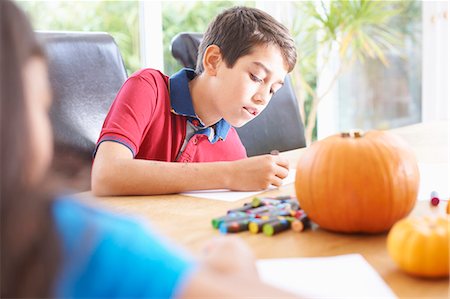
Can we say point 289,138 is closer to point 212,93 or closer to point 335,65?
point 212,93

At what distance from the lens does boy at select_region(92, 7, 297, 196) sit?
1340 mm

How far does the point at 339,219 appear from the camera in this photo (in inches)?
38.0

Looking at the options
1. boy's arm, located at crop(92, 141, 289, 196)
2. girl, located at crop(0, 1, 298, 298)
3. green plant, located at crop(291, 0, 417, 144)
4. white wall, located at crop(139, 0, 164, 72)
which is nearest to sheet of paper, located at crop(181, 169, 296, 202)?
boy's arm, located at crop(92, 141, 289, 196)

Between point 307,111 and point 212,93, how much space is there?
2515mm

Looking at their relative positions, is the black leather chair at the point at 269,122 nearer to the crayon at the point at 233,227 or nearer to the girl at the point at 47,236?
the crayon at the point at 233,227

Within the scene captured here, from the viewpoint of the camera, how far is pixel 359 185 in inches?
37.8

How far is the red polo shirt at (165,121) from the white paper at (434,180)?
0.57m

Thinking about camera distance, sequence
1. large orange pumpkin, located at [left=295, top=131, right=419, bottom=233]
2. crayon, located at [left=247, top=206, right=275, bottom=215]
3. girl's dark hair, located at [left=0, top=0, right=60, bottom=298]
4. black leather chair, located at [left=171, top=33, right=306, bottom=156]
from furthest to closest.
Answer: black leather chair, located at [left=171, top=33, right=306, bottom=156]
crayon, located at [left=247, top=206, right=275, bottom=215]
large orange pumpkin, located at [left=295, top=131, right=419, bottom=233]
girl's dark hair, located at [left=0, top=0, right=60, bottom=298]

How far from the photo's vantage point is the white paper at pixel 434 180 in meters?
1.25

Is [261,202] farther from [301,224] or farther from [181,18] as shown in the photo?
[181,18]

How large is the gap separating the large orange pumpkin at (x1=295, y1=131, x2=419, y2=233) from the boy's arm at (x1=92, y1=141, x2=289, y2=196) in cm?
32

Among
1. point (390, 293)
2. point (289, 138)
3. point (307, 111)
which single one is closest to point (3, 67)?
point (390, 293)

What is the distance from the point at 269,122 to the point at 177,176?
40.5 inches

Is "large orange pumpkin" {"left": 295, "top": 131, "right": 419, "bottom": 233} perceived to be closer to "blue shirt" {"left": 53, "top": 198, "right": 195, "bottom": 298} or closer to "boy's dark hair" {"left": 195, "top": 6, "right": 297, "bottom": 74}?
"blue shirt" {"left": 53, "top": 198, "right": 195, "bottom": 298}
